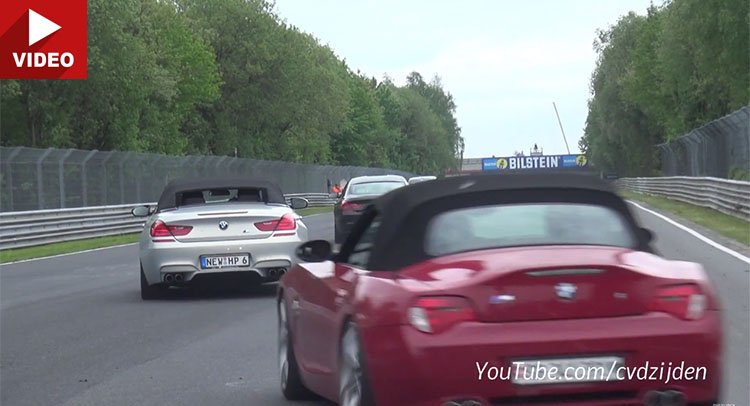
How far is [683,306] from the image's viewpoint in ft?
18.4

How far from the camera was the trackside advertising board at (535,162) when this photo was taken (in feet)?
179

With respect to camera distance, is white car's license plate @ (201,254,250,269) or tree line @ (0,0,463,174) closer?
white car's license plate @ (201,254,250,269)

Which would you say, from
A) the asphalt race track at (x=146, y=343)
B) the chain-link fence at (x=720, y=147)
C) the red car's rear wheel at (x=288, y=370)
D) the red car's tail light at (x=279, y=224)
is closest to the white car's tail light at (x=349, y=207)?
the asphalt race track at (x=146, y=343)

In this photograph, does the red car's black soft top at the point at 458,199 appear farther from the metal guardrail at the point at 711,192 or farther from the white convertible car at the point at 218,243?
the metal guardrail at the point at 711,192

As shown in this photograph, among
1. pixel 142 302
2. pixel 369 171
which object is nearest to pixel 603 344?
pixel 142 302

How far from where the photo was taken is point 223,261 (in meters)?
14.5

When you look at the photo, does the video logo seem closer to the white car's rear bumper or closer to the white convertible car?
the white convertible car

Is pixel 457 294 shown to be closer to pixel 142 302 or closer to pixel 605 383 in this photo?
pixel 605 383

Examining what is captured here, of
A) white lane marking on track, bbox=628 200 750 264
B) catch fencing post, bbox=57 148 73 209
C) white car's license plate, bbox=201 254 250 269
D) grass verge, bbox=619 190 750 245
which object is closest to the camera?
white car's license plate, bbox=201 254 250 269

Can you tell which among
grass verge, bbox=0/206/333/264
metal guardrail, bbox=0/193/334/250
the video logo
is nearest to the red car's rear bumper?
grass verge, bbox=0/206/333/264

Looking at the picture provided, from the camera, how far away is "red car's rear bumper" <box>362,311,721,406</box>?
17.6ft

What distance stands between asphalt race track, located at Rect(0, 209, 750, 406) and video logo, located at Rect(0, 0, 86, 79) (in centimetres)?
3149

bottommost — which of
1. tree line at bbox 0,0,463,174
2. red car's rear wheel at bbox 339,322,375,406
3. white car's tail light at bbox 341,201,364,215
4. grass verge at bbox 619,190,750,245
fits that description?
grass verge at bbox 619,190,750,245

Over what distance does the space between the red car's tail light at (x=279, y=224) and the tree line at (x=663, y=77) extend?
122ft
